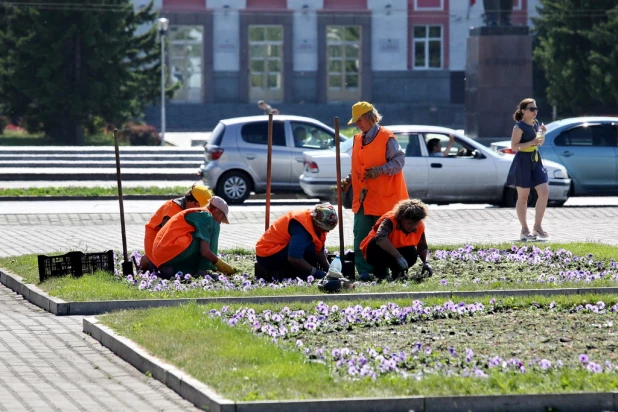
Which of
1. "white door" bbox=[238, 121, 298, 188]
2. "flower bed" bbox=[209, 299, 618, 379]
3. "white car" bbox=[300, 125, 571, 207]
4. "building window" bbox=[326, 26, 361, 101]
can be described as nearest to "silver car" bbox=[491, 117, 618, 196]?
"white car" bbox=[300, 125, 571, 207]

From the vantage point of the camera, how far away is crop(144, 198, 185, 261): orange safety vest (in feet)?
40.3

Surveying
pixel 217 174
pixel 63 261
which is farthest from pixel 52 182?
pixel 63 261

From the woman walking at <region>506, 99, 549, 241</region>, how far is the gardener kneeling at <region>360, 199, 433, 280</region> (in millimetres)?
4167

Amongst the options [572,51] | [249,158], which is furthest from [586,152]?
[572,51]

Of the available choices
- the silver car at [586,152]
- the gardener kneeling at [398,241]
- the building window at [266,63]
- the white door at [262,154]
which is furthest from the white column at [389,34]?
the gardener kneeling at [398,241]

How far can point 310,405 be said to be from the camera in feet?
21.9

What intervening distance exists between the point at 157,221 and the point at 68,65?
107 feet

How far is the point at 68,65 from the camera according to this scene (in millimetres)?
43875

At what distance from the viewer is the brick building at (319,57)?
56.2m

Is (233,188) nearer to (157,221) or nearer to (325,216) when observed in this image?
(157,221)

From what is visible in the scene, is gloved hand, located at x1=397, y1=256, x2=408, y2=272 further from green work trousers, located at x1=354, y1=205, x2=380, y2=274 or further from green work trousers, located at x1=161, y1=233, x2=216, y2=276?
green work trousers, located at x1=161, y1=233, x2=216, y2=276

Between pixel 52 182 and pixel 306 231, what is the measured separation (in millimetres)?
19032

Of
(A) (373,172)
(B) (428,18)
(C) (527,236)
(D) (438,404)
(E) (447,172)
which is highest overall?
(B) (428,18)

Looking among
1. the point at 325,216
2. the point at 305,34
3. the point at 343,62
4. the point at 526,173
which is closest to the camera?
the point at 325,216
